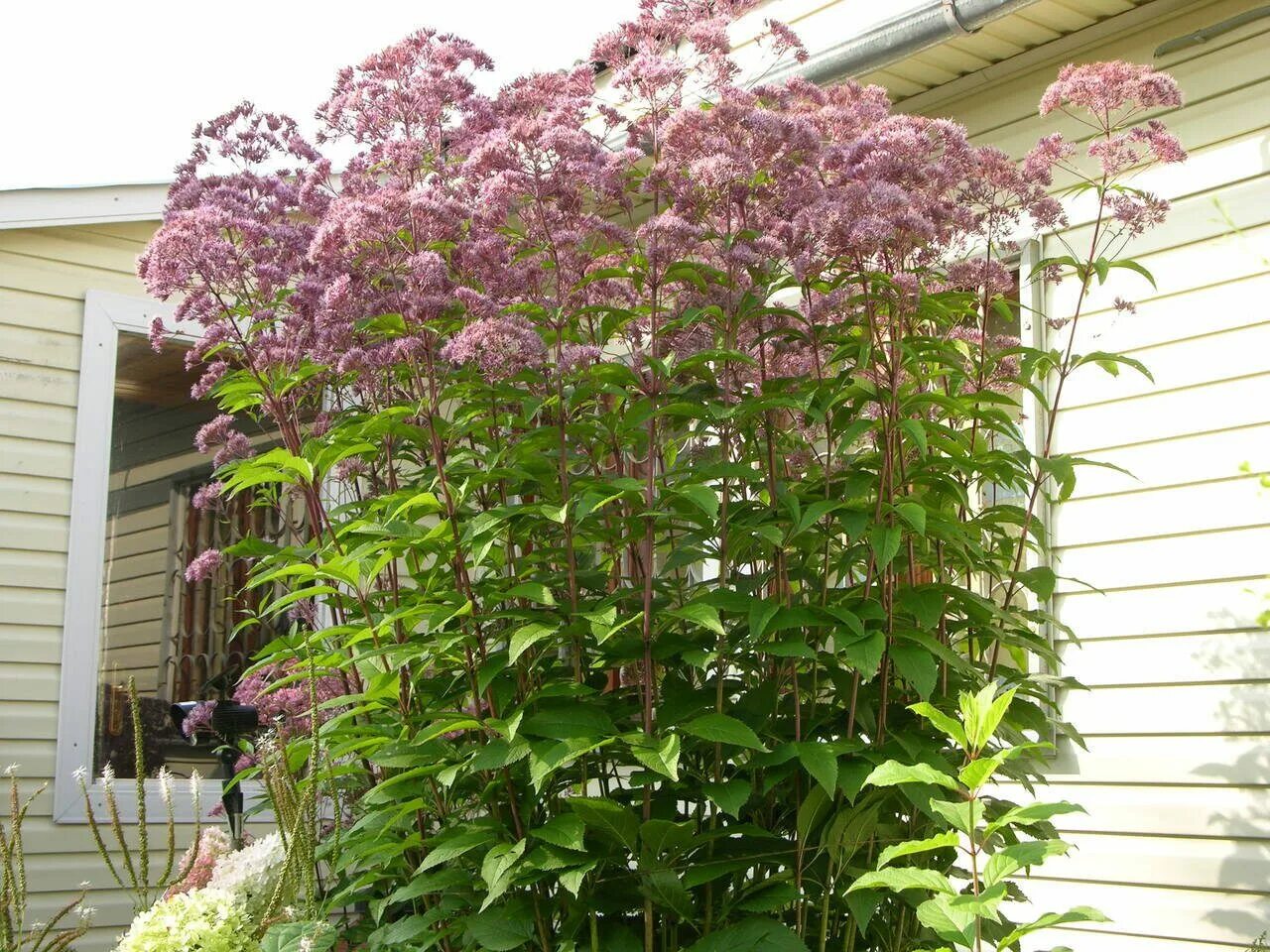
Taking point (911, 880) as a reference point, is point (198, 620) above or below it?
above

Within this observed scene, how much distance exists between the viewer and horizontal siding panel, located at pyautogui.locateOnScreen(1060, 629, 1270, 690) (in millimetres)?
3750

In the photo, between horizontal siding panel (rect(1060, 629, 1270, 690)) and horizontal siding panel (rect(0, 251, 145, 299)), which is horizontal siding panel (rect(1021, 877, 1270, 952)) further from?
horizontal siding panel (rect(0, 251, 145, 299))

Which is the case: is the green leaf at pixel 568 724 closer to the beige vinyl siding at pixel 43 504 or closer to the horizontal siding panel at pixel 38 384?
the beige vinyl siding at pixel 43 504

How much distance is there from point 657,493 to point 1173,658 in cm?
197

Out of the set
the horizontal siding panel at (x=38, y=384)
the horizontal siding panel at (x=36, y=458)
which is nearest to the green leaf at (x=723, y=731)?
the horizontal siding panel at (x=36, y=458)

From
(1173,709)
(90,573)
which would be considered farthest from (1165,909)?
(90,573)

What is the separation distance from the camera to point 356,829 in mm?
2900

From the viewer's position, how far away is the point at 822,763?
2.51 meters

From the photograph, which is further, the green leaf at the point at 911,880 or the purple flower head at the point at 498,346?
the purple flower head at the point at 498,346

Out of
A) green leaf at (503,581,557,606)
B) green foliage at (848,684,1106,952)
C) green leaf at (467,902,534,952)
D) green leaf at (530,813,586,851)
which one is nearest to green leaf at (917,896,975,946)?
green foliage at (848,684,1106,952)

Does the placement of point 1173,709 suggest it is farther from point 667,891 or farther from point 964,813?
point 964,813

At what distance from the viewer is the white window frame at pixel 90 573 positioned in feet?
17.8

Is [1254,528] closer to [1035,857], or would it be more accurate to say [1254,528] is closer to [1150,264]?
[1150,264]

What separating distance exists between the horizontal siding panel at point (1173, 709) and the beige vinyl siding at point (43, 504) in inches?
145
